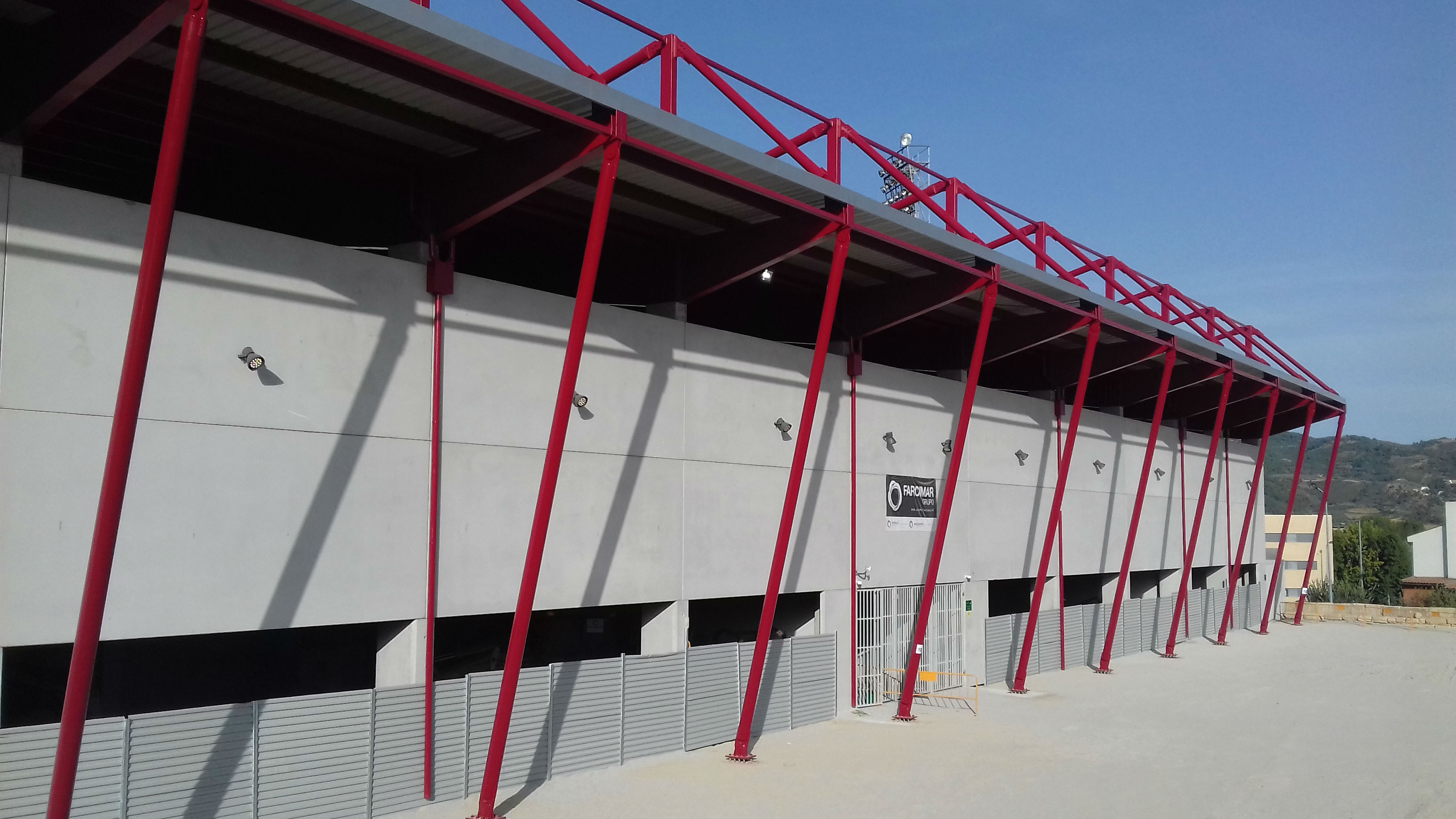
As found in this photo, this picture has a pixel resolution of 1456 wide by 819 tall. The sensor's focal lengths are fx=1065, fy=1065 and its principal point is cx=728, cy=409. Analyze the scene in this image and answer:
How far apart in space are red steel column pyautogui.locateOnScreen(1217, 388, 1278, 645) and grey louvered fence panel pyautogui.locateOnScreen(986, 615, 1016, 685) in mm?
13356

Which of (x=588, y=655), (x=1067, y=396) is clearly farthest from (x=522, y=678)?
(x=1067, y=396)

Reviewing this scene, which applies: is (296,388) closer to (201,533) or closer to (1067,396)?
(201,533)

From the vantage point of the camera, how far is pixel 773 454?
18.5 m

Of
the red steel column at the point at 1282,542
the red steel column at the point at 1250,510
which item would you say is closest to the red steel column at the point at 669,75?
the red steel column at the point at 1250,510

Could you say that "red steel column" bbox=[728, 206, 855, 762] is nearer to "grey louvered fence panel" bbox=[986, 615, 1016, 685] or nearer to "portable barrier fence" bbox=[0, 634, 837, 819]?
"portable barrier fence" bbox=[0, 634, 837, 819]

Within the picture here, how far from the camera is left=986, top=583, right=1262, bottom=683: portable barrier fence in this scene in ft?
79.9

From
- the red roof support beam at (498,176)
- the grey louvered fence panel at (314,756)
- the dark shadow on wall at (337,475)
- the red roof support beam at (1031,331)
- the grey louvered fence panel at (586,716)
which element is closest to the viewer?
the grey louvered fence panel at (314,756)

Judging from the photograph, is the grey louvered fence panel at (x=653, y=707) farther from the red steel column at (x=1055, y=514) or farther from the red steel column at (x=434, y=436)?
the red steel column at (x=1055, y=514)

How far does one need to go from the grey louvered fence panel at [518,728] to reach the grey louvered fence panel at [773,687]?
13.6 ft

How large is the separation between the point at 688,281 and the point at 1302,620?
38.1 m

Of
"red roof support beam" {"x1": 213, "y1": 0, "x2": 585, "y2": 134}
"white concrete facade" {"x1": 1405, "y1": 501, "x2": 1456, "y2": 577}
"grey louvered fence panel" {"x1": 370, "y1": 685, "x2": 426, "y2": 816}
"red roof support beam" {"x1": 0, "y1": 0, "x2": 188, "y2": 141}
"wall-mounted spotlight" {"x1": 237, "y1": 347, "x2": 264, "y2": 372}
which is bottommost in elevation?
"grey louvered fence panel" {"x1": 370, "y1": 685, "x2": 426, "y2": 816}

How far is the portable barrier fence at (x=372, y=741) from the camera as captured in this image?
995 centimetres

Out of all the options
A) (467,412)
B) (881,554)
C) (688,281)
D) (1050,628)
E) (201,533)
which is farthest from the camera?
(1050,628)

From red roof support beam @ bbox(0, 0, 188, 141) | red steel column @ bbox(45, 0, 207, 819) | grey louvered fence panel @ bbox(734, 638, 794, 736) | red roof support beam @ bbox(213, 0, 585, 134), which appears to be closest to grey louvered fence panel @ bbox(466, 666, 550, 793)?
grey louvered fence panel @ bbox(734, 638, 794, 736)
